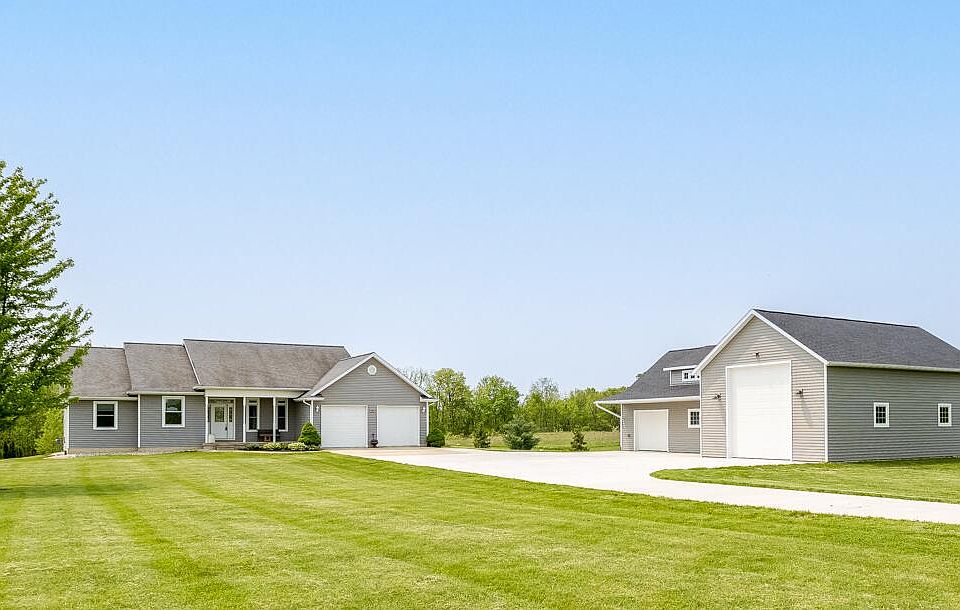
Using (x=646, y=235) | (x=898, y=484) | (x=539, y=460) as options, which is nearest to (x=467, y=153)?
(x=646, y=235)

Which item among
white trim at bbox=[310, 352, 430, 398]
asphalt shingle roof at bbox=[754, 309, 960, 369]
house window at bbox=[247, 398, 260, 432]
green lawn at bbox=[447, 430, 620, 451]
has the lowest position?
green lawn at bbox=[447, 430, 620, 451]

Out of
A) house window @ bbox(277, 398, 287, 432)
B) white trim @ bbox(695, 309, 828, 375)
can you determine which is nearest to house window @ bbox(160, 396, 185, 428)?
house window @ bbox(277, 398, 287, 432)

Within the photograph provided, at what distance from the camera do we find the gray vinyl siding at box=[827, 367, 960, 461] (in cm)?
2794

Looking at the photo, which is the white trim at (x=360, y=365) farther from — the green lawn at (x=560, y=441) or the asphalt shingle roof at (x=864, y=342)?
the asphalt shingle roof at (x=864, y=342)

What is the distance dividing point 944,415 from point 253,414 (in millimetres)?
29240

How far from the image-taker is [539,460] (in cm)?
2983

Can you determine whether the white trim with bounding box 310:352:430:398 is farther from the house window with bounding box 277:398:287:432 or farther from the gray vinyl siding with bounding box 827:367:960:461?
the gray vinyl siding with bounding box 827:367:960:461

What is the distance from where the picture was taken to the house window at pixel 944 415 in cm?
3116

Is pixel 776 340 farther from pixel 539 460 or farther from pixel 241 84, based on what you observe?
pixel 241 84

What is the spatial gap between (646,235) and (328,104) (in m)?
13.3

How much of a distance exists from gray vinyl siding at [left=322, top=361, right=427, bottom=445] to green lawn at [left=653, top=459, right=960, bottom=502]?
67.9ft

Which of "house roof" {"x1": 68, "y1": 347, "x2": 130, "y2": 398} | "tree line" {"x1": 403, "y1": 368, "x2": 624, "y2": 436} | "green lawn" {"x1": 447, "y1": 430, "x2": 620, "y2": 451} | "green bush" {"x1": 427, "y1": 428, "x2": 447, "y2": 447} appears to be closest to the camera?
"house roof" {"x1": 68, "y1": 347, "x2": 130, "y2": 398}

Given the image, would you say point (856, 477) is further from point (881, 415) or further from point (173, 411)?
point (173, 411)

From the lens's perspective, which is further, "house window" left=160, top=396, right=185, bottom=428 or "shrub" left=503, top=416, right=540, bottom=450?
"shrub" left=503, top=416, right=540, bottom=450
